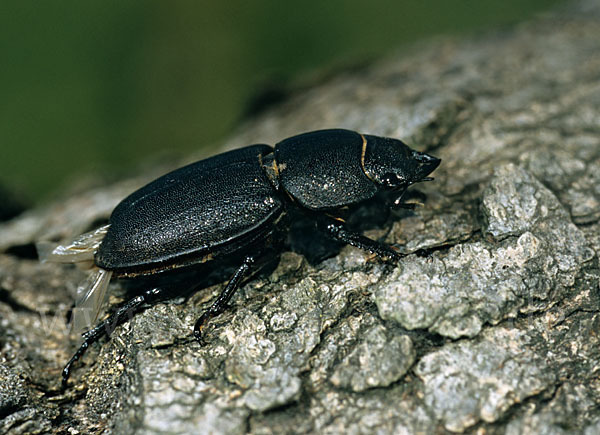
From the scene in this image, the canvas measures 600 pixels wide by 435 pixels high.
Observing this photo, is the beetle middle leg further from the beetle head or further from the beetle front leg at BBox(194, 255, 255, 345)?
the beetle head

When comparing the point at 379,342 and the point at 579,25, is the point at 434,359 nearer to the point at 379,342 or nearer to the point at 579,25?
the point at 379,342

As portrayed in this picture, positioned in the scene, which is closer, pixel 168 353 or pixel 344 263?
pixel 168 353

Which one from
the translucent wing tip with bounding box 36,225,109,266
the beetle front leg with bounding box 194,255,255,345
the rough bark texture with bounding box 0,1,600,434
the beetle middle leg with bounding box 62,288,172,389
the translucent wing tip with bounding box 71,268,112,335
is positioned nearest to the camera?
the rough bark texture with bounding box 0,1,600,434

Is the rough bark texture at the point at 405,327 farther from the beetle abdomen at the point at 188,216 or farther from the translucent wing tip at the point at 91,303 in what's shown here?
the beetle abdomen at the point at 188,216

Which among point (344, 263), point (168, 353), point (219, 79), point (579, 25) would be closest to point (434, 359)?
point (344, 263)

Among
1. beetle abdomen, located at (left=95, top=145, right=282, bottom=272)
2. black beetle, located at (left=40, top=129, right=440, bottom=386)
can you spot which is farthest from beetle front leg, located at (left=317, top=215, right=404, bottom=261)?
beetle abdomen, located at (left=95, top=145, right=282, bottom=272)

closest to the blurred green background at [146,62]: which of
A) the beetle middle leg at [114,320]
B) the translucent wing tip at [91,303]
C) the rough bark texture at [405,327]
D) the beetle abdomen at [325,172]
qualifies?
the rough bark texture at [405,327]

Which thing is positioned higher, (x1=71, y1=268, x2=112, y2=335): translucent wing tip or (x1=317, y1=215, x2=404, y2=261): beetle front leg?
(x1=71, y1=268, x2=112, y2=335): translucent wing tip

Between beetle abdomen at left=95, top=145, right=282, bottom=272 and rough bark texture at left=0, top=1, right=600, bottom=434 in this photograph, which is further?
beetle abdomen at left=95, top=145, right=282, bottom=272
